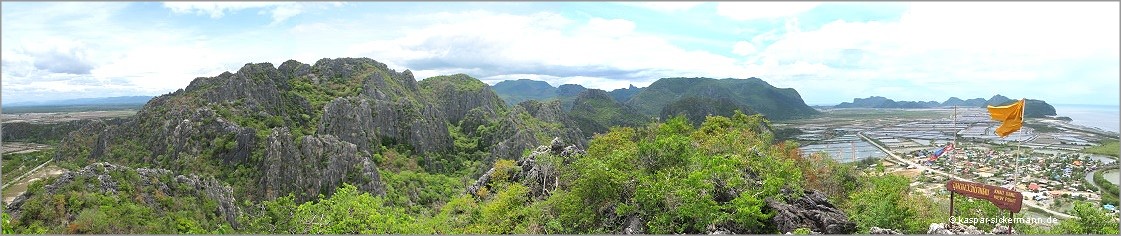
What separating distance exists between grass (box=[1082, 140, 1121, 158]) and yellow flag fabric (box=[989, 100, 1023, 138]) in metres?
16.7

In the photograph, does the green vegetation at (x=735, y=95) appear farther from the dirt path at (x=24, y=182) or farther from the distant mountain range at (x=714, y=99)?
the dirt path at (x=24, y=182)

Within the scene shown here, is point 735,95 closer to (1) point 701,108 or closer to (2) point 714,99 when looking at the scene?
(2) point 714,99

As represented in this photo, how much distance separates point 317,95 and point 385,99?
830 cm

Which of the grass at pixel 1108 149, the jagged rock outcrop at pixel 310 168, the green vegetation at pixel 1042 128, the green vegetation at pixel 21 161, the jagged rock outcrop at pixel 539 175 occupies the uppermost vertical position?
the green vegetation at pixel 1042 128

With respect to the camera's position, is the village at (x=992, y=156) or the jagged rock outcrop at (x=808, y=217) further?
the village at (x=992, y=156)

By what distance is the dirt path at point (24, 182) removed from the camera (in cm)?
2639

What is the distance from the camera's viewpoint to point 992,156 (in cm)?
2706

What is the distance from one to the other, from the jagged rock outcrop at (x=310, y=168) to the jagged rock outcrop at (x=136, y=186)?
12540 millimetres

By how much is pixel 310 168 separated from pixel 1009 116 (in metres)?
44.5

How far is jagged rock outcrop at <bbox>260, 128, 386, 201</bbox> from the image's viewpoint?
1688 inches

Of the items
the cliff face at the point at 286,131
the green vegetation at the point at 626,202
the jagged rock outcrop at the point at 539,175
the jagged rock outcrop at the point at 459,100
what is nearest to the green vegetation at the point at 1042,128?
the green vegetation at the point at 626,202

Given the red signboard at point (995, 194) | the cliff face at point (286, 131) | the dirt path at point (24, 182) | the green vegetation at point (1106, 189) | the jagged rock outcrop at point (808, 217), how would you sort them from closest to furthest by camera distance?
1. the red signboard at point (995, 194)
2. the jagged rock outcrop at point (808, 217)
3. the green vegetation at point (1106, 189)
4. the dirt path at point (24, 182)
5. the cliff face at point (286, 131)

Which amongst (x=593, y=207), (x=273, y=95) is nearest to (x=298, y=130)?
(x=273, y=95)

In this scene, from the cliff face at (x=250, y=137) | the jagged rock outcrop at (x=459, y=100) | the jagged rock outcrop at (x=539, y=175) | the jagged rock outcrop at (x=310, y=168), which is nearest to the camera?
the jagged rock outcrop at (x=539, y=175)
